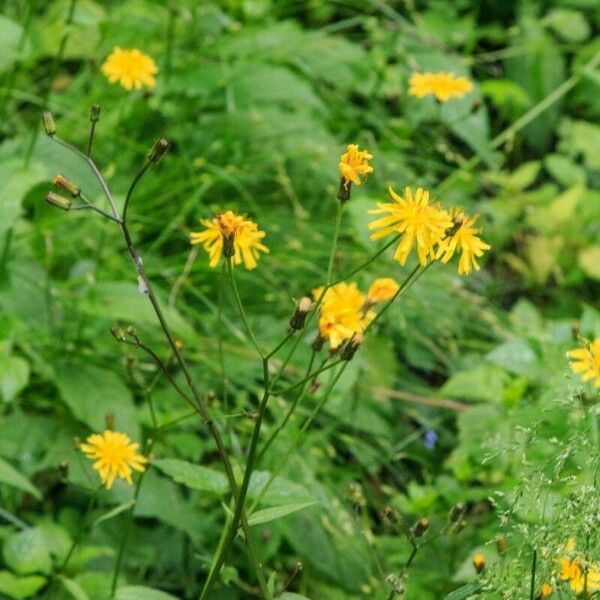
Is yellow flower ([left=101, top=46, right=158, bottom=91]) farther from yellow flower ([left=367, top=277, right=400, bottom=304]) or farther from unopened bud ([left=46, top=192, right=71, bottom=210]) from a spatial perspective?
unopened bud ([left=46, top=192, right=71, bottom=210])

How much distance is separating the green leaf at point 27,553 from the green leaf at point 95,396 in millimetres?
247

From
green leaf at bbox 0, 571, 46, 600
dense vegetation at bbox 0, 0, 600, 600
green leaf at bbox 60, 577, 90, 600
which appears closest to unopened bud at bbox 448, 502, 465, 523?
dense vegetation at bbox 0, 0, 600, 600

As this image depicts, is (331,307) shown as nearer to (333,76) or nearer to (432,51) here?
(333,76)

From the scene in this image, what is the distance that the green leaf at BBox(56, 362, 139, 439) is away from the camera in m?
1.79

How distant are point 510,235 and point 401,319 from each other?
0.83m

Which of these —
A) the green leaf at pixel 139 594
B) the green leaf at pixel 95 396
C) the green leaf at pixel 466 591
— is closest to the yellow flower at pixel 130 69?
the green leaf at pixel 95 396

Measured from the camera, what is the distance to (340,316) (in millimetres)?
1256

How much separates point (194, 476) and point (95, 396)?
627 millimetres

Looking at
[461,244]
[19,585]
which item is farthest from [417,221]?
[19,585]

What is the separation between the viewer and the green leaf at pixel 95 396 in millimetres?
1789

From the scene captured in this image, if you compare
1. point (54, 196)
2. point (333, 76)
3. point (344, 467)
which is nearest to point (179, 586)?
point (344, 467)

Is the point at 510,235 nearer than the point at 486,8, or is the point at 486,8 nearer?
the point at 510,235

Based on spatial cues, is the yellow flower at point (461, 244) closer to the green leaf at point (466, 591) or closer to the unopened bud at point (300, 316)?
the unopened bud at point (300, 316)

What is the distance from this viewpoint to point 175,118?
2.49 metres
